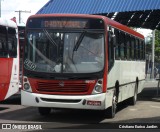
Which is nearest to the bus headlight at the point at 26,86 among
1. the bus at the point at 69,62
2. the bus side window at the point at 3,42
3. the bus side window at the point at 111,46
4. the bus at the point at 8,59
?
the bus at the point at 69,62

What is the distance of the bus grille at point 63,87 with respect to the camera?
12.6 meters

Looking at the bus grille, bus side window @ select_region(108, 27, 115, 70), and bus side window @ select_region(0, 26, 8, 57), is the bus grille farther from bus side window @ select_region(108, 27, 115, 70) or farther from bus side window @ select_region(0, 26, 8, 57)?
bus side window @ select_region(0, 26, 8, 57)

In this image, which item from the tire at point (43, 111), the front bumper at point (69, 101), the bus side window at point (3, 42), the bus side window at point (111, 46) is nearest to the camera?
the front bumper at point (69, 101)

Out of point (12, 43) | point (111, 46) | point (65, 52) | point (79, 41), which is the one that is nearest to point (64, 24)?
point (79, 41)

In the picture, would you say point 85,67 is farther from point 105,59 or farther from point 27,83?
point 27,83

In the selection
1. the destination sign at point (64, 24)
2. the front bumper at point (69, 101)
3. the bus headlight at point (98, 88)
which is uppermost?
the destination sign at point (64, 24)

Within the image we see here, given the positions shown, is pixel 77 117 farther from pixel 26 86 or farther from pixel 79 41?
pixel 79 41

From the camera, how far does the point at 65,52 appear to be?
12.9 meters

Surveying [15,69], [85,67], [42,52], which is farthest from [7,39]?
[85,67]

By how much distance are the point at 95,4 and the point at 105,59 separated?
11.0 meters

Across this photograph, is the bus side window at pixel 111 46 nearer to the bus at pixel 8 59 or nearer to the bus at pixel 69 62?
the bus at pixel 69 62

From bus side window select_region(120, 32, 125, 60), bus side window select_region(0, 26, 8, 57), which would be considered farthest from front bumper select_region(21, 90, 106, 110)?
bus side window select_region(0, 26, 8, 57)

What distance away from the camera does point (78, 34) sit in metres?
13.0

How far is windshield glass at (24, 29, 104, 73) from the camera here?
1274 cm
